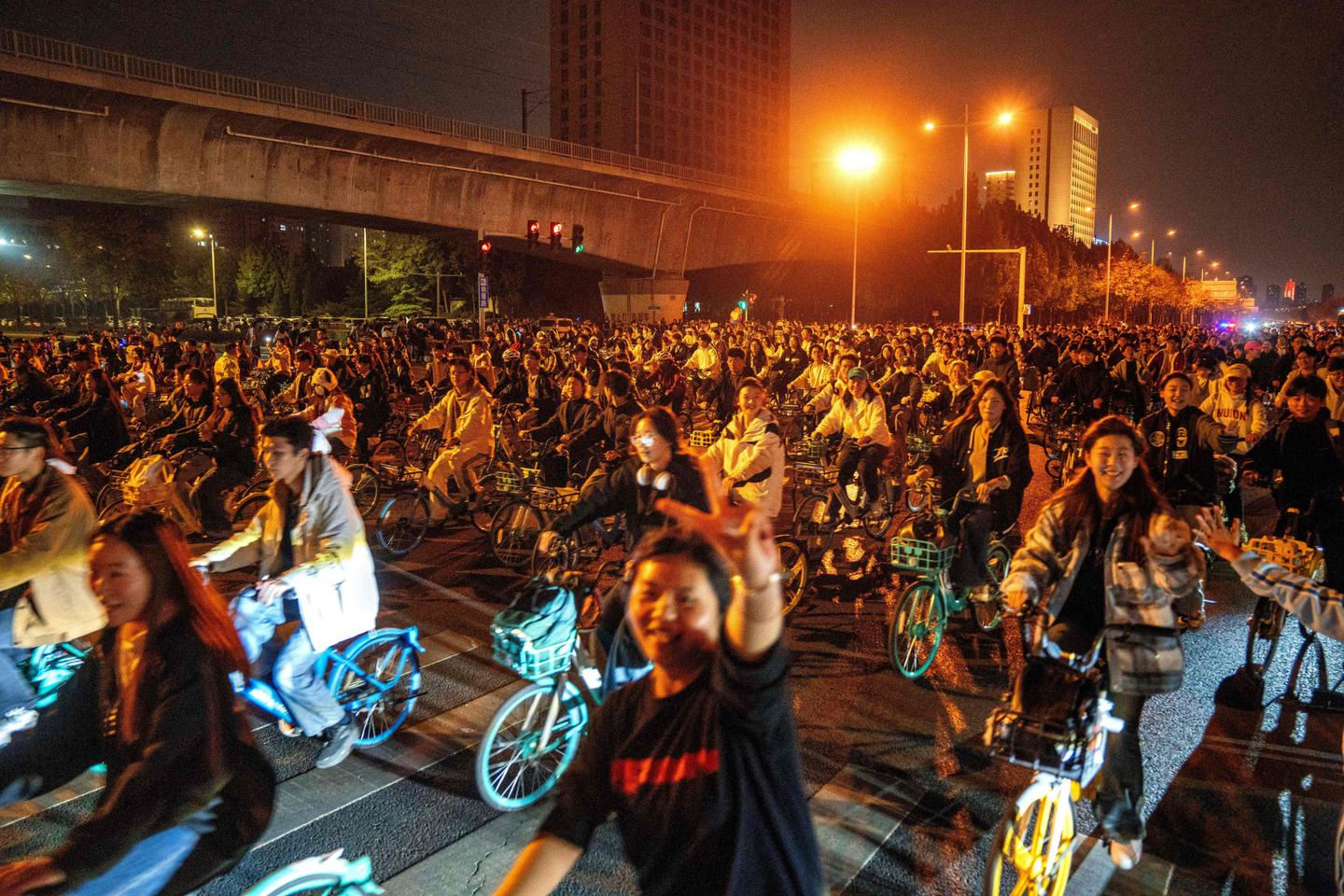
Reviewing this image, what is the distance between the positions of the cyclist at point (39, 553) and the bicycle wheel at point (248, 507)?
13.6 ft

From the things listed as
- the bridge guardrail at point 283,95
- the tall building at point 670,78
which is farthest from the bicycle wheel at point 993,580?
the tall building at point 670,78

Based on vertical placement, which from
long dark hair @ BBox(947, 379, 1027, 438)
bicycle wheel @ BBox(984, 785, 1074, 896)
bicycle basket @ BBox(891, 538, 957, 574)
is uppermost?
long dark hair @ BBox(947, 379, 1027, 438)

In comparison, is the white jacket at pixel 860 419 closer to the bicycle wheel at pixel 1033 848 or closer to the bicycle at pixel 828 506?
the bicycle at pixel 828 506

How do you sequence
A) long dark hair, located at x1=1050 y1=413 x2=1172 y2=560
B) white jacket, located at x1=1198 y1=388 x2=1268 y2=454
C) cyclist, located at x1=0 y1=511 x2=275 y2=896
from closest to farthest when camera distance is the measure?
cyclist, located at x1=0 y1=511 x2=275 y2=896 < long dark hair, located at x1=1050 y1=413 x2=1172 y2=560 < white jacket, located at x1=1198 y1=388 x2=1268 y2=454

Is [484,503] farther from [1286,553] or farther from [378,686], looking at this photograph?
[1286,553]

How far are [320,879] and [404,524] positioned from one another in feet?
23.5

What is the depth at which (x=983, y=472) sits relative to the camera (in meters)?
7.00

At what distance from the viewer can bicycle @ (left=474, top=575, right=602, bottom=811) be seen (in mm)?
4578

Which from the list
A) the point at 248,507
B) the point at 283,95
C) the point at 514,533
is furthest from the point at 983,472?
Answer: the point at 283,95

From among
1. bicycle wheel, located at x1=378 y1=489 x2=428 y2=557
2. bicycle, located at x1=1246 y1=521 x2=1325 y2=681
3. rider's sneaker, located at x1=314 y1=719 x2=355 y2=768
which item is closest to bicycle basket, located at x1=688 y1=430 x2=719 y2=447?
bicycle wheel, located at x1=378 y1=489 x2=428 y2=557

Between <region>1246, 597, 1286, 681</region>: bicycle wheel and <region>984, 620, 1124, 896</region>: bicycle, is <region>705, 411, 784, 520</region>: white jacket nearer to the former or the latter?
<region>1246, 597, 1286, 681</region>: bicycle wheel

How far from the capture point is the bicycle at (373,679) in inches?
197

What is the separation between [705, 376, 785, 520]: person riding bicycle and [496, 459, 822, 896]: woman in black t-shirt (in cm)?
563

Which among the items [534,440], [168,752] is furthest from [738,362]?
[168,752]
